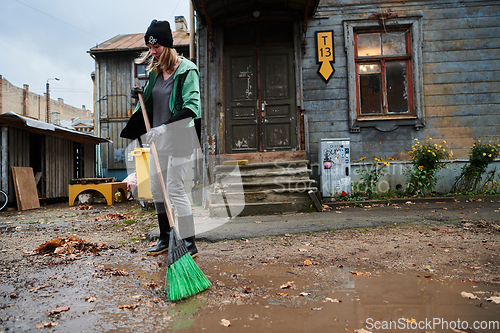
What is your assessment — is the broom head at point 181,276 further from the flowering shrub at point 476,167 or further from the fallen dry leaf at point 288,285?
the flowering shrub at point 476,167

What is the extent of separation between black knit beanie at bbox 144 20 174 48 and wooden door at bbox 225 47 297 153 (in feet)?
14.8

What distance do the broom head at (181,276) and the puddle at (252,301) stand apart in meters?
0.06

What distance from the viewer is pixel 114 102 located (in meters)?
14.7

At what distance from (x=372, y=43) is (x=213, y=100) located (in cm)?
422

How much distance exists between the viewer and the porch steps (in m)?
5.43

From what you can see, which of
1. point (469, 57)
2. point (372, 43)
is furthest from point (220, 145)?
point (469, 57)

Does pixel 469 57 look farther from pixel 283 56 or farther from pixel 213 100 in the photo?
pixel 213 100

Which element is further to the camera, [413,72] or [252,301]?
[413,72]

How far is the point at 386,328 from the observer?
5.23 feet

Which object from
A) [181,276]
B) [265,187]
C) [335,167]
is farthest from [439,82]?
[181,276]

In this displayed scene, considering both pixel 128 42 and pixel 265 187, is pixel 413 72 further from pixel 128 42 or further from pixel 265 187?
pixel 128 42

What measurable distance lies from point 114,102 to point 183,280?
14595 millimetres

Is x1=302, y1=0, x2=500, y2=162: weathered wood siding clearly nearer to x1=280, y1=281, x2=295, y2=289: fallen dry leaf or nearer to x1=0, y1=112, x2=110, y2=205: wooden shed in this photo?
x1=280, y1=281, x2=295, y2=289: fallen dry leaf

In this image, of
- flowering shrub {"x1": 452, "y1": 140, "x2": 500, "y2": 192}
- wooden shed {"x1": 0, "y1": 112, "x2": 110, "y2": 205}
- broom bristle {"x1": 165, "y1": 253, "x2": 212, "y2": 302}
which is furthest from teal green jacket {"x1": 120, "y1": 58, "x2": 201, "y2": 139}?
wooden shed {"x1": 0, "y1": 112, "x2": 110, "y2": 205}
